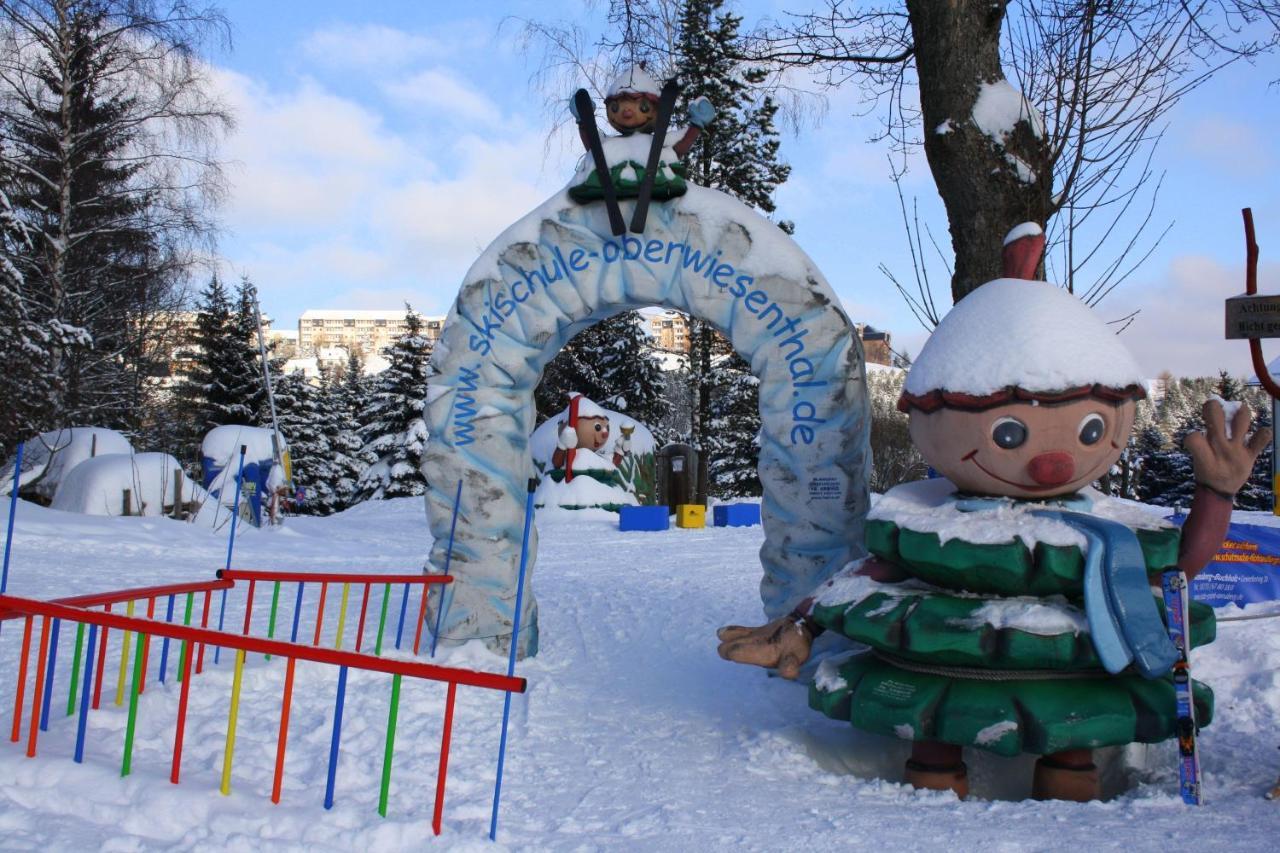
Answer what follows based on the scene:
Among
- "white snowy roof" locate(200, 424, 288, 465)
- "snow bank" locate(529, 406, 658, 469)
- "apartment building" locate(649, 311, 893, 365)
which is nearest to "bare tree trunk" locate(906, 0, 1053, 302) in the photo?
"apartment building" locate(649, 311, 893, 365)

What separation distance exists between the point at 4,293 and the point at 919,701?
43.0 ft

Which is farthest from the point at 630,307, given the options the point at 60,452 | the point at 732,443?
the point at 732,443

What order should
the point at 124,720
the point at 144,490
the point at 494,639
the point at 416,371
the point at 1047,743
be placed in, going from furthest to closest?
the point at 416,371 → the point at 144,490 → the point at 494,639 → the point at 124,720 → the point at 1047,743

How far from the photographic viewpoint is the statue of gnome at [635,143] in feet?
19.2

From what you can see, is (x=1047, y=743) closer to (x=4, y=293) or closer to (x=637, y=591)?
(x=637, y=591)

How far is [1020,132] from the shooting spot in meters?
6.34

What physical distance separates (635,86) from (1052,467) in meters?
3.39

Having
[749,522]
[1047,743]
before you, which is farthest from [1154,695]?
[749,522]

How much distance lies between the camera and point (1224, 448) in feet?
13.0

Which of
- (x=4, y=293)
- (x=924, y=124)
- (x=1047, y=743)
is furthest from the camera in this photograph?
(x=4, y=293)

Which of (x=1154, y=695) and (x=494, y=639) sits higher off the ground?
(x=1154, y=695)

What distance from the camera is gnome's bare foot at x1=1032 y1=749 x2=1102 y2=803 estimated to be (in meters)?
3.92

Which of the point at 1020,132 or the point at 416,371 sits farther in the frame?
the point at 416,371

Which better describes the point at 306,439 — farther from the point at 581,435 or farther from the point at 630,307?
the point at 630,307
